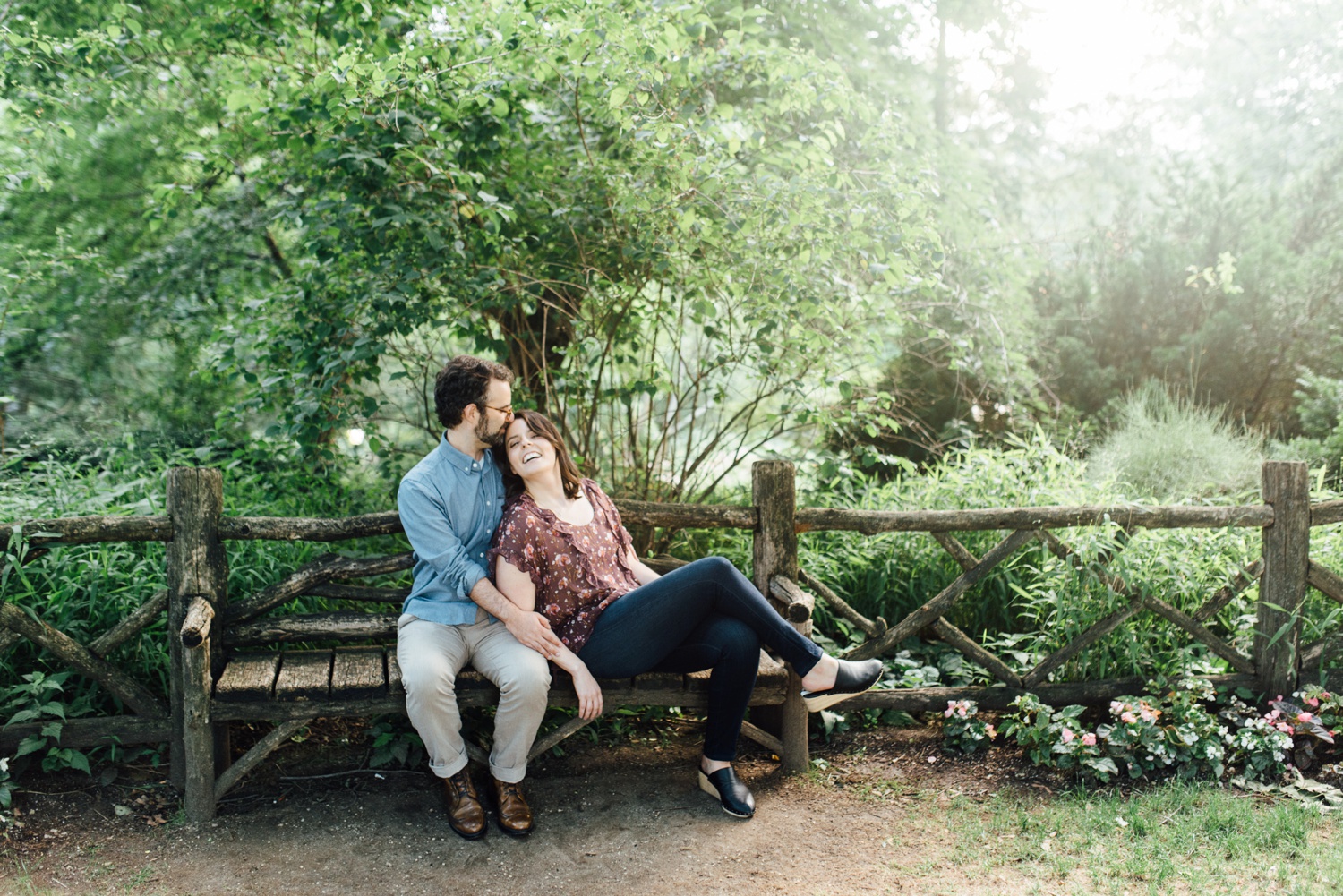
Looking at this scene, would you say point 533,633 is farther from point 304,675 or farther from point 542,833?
point 304,675

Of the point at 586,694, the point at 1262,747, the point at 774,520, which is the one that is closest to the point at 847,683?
the point at 774,520

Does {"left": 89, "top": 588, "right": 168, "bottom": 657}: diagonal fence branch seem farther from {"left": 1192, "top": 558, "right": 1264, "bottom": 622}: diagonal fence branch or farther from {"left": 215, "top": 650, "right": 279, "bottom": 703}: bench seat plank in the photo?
{"left": 1192, "top": 558, "right": 1264, "bottom": 622}: diagonal fence branch

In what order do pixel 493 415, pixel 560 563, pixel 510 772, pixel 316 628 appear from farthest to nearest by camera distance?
pixel 316 628
pixel 493 415
pixel 560 563
pixel 510 772

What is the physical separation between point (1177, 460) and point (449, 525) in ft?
17.1

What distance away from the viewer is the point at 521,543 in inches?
128

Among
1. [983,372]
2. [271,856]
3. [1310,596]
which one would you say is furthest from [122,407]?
[1310,596]

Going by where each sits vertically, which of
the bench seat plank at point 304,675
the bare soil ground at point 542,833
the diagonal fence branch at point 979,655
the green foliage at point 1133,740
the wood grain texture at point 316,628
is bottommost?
the bare soil ground at point 542,833

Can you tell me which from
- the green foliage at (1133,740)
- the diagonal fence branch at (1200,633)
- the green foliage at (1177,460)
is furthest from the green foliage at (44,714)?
the green foliage at (1177,460)

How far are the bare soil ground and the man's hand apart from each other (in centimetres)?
69

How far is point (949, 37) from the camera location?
1216 centimetres

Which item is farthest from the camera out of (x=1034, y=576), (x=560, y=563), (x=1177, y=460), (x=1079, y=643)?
(x=1177, y=460)

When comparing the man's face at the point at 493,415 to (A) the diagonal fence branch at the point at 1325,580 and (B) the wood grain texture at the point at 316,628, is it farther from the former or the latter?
(A) the diagonal fence branch at the point at 1325,580

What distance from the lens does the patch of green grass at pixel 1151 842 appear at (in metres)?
2.89

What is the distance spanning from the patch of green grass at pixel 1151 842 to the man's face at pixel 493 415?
86.5 inches
